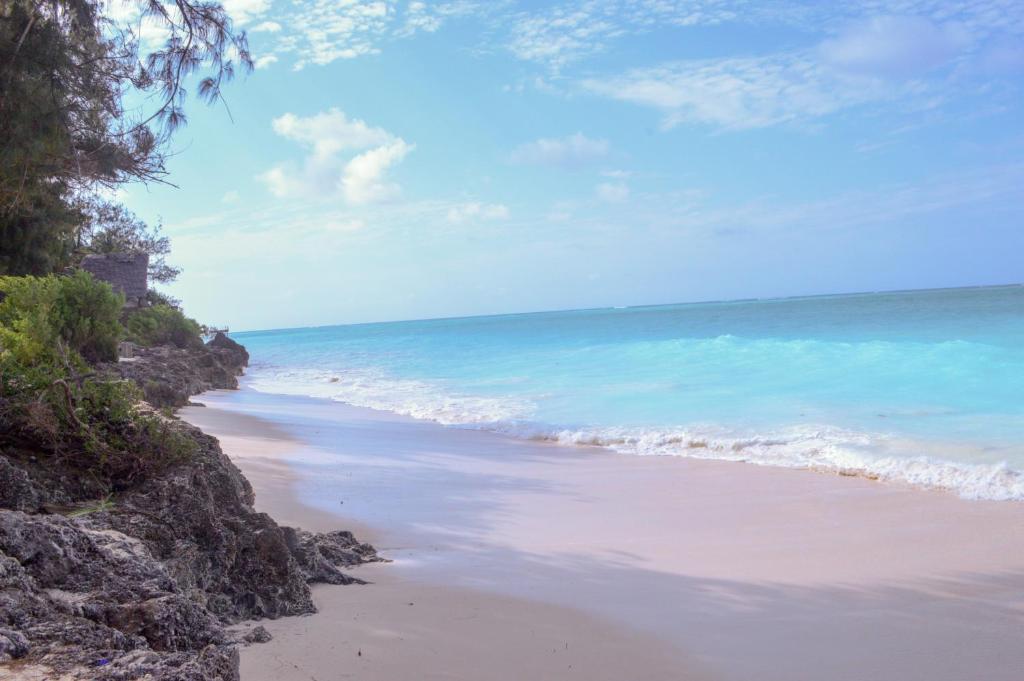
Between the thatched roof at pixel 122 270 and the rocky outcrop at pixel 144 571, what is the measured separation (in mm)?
18167

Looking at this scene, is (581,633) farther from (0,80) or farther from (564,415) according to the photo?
(564,415)

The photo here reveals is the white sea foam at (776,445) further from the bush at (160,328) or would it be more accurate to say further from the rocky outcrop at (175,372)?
the bush at (160,328)

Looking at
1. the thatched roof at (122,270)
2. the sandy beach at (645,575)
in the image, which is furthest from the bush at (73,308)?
the thatched roof at (122,270)

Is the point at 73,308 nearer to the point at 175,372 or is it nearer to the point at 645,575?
the point at 175,372

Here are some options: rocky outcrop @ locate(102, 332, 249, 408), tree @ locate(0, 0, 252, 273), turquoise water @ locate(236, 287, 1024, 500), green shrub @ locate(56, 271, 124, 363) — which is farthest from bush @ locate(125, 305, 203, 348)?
tree @ locate(0, 0, 252, 273)

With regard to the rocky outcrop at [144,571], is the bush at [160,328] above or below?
above

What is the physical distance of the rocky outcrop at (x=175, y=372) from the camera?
493 inches

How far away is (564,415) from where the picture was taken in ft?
47.6

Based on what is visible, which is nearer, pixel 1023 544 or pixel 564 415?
pixel 1023 544

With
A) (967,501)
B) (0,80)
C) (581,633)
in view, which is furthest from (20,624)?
(967,501)

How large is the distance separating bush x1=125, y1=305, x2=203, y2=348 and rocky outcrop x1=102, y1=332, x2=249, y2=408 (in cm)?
54

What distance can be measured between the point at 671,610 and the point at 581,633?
2.26 ft

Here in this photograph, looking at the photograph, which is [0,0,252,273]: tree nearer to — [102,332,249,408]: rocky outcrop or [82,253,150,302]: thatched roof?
[102,332,249,408]: rocky outcrop

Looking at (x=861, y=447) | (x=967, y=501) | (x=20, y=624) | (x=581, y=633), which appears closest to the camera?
(x=20, y=624)
